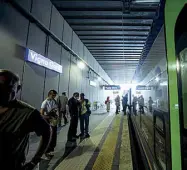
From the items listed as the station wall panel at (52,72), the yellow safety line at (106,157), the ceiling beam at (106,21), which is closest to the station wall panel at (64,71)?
the station wall panel at (52,72)

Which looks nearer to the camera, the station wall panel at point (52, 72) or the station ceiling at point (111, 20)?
the station wall panel at point (52, 72)

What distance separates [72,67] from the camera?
329 inches

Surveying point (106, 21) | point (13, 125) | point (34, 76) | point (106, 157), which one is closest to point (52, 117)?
point (106, 157)

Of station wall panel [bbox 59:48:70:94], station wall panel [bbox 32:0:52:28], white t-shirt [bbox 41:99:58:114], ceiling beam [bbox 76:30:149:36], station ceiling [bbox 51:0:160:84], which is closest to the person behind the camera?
white t-shirt [bbox 41:99:58:114]

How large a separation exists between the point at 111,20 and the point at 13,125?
7.07 metres

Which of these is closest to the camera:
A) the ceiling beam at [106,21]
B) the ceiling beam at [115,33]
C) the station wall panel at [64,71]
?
the station wall panel at [64,71]

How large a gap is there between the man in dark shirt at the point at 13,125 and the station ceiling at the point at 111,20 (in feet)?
14.8

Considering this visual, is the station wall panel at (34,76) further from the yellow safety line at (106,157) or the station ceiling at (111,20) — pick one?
the yellow safety line at (106,157)

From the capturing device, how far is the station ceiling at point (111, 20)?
5.87 metres

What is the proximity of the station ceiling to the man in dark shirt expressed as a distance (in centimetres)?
450

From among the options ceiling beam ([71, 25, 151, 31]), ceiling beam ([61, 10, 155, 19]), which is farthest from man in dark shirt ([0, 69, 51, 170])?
ceiling beam ([71, 25, 151, 31])

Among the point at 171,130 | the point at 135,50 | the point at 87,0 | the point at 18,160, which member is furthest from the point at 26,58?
the point at 135,50

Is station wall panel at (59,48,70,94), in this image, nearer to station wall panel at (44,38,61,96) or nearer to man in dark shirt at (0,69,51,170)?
station wall panel at (44,38,61,96)

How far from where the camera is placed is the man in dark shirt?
919 mm
